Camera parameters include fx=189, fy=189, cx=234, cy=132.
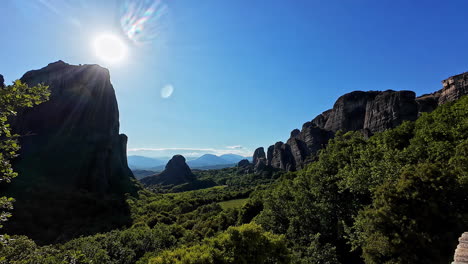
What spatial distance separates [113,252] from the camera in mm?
25203

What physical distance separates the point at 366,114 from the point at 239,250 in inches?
4113

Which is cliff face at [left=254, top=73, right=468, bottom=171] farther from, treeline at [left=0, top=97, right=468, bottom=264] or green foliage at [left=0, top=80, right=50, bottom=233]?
green foliage at [left=0, top=80, right=50, bottom=233]

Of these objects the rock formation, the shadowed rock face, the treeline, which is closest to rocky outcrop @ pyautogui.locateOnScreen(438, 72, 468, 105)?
the treeline

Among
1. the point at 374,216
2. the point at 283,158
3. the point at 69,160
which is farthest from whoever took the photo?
the point at 283,158

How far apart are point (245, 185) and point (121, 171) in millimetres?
79105

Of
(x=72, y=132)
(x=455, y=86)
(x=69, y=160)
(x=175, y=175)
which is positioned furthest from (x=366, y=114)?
(x=175, y=175)

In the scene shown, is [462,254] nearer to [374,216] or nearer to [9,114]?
[374,216]

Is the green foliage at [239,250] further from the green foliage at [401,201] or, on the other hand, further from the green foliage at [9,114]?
the green foliage at [9,114]

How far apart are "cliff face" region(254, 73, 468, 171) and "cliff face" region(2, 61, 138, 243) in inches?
3401

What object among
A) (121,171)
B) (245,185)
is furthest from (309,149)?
(121,171)

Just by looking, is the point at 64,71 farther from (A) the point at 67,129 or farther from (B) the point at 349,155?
(B) the point at 349,155

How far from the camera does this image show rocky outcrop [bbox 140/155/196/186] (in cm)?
17812

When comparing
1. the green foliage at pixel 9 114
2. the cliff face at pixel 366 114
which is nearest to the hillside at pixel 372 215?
the green foliage at pixel 9 114

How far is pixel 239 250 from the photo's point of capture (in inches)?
448
